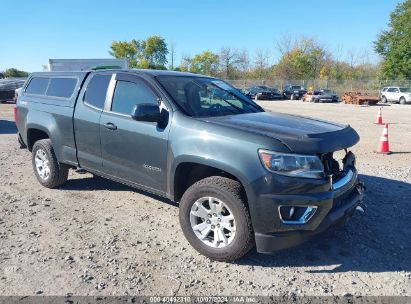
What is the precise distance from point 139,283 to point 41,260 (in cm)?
109

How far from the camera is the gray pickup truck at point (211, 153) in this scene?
11.1 ft

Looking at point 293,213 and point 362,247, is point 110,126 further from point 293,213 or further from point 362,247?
point 362,247

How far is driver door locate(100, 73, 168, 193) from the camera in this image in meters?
4.19

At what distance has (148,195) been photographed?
5.63 metres

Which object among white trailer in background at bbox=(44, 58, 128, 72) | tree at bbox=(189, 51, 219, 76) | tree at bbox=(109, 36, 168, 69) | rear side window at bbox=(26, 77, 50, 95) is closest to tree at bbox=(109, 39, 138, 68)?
tree at bbox=(109, 36, 168, 69)

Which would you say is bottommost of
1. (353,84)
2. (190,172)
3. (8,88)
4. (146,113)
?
(190,172)

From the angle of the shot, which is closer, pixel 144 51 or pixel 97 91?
pixel 97 91

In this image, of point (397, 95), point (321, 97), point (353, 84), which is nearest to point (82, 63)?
point (321, 97)

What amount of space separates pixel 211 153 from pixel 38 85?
151 inches

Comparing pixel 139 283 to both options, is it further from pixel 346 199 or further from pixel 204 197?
pixel 346 199

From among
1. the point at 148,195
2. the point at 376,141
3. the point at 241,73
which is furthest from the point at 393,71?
the point at 148,195

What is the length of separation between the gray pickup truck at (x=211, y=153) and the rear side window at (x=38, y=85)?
1.62ft

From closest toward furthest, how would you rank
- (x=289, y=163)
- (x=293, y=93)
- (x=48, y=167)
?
(x=289, y=163)
(x=48, y=167)
(x=293, y=93)

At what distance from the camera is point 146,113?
12.8 ft
